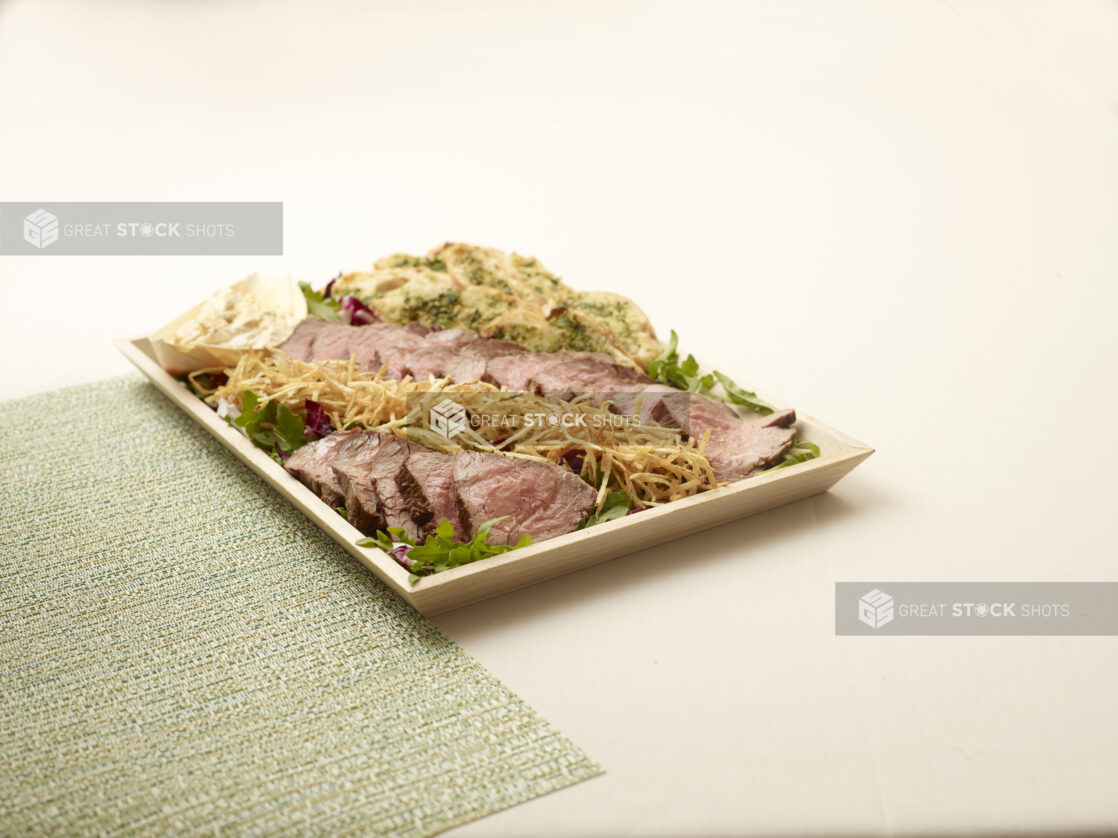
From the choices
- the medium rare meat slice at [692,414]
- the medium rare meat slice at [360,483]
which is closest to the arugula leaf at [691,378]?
the medium rare meat slice at [692,414]

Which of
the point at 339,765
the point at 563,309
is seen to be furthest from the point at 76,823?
the point at 563,309

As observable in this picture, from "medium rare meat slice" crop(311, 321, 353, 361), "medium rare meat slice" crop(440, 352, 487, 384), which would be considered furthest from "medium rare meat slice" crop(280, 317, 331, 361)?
"medium rare meat slice" crop(440, 352, 487, 384)

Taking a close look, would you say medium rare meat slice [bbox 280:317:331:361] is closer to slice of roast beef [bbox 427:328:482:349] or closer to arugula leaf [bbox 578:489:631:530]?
slice of roast beef [bbox 427:328:482:349]

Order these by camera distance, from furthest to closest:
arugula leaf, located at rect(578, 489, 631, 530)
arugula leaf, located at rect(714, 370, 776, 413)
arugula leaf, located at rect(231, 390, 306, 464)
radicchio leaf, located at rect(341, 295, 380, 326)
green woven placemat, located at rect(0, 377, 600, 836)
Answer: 1. radicchio leaf, located at rect(341, 295, 380, 326)
2. arugula leaf, located at rect(714, 370, 776, 413)
3. arugula leaf, located at rect(231, 390, 306, 464)
4. arugula leaf, located at rect(578, 489, 631, 530)
5. green woven placemat, located at rect(0, 377, 600, 836)

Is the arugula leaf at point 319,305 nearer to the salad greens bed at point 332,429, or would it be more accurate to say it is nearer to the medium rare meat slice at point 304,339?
the salad greens bed at point 332,429

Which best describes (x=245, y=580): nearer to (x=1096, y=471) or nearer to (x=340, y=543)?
(x=340, y=543)
